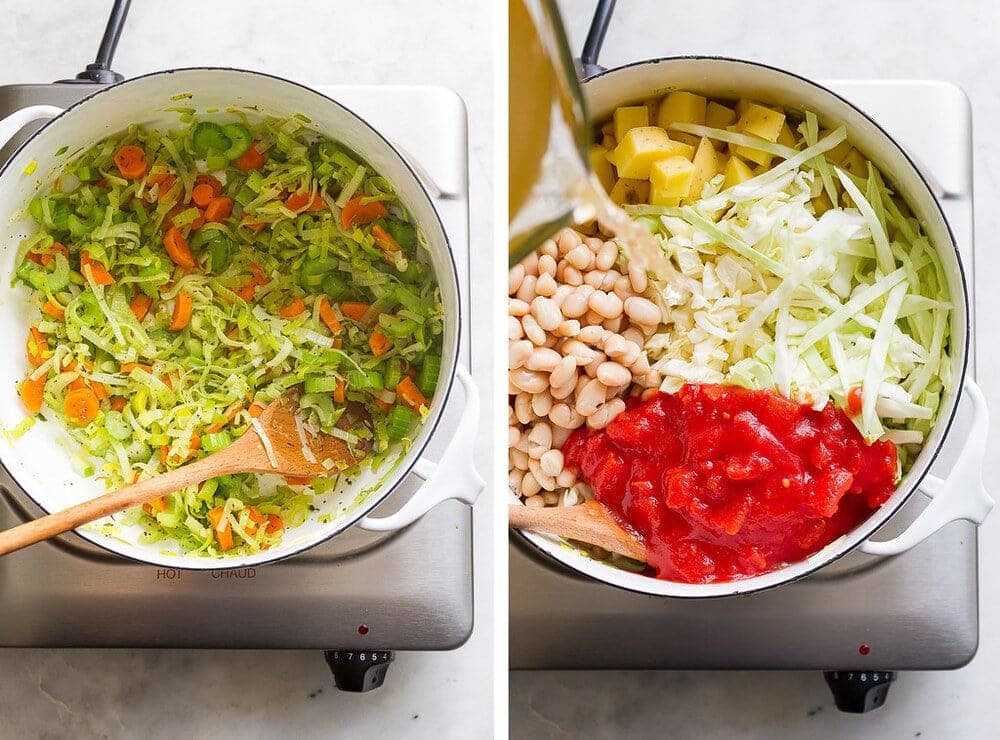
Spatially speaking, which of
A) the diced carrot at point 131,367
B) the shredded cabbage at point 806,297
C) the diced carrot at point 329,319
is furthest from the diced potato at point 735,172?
the diced carrot at point 131,367

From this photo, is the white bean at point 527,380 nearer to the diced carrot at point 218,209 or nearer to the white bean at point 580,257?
the white bean at point 580,257

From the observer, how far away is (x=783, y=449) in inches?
34.4

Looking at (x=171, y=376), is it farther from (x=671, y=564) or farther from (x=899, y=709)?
(x=899, y=709)

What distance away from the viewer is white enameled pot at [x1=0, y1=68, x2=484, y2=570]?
85cm

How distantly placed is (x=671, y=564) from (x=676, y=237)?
316 millimetres

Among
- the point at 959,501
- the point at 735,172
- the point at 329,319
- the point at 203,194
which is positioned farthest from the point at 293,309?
the point at 959,501

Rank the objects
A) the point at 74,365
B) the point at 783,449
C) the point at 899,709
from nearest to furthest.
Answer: the point at 783,449 → the point at 74,365 → the point at 899,709

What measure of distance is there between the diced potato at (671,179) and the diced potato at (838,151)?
0.15 meters

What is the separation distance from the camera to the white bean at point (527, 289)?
0.88 meters

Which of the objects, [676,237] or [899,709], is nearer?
[676,237]

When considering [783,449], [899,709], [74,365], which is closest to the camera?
[783,449]

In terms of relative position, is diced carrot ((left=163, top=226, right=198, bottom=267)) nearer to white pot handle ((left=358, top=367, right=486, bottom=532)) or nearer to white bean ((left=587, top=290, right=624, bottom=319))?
white pot handle ((left=358, top=367, right=486, bottom=532))

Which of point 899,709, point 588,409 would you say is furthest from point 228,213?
point 899,709

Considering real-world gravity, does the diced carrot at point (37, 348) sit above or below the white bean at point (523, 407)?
above
